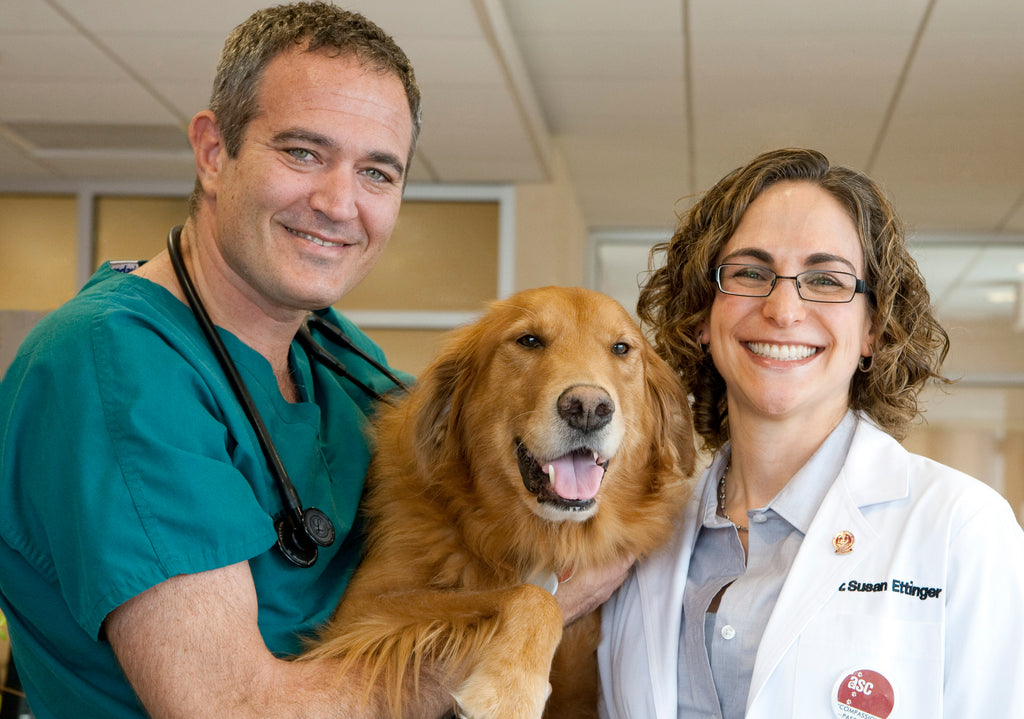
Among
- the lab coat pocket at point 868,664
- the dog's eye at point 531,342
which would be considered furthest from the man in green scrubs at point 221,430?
the lab coat pocket at point 868,664

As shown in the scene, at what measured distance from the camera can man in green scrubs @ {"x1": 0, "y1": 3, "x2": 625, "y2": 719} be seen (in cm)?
143

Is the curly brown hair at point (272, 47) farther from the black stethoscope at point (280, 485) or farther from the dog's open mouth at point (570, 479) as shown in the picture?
the dog's open mouth at point (570, 479)

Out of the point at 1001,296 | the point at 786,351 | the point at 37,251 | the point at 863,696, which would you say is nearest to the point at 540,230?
the point at 37,251

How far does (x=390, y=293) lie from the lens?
6.62 m

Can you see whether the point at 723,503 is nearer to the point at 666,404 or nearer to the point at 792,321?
the point at 666,404

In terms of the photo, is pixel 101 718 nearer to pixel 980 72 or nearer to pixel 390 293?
pixel 980 72

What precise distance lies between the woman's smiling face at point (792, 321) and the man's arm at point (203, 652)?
0.96 meters

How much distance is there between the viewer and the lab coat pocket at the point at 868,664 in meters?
1.52

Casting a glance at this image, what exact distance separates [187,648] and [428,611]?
0.53 meters

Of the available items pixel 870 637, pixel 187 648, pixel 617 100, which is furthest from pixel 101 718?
pixel 617 100

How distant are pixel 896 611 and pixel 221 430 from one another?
1105 millimetres

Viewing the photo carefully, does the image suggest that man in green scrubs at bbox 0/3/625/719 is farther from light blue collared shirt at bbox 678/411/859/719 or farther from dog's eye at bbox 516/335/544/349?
dog's eye at bbox 516/335/544/349

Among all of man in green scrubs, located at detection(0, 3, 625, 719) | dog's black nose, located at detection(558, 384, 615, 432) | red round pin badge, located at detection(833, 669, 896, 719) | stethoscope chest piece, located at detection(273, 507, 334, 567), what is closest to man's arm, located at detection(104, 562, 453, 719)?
man in green scrubs, located at detection(0, 3, 625, 719)

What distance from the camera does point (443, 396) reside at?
7.31ft
